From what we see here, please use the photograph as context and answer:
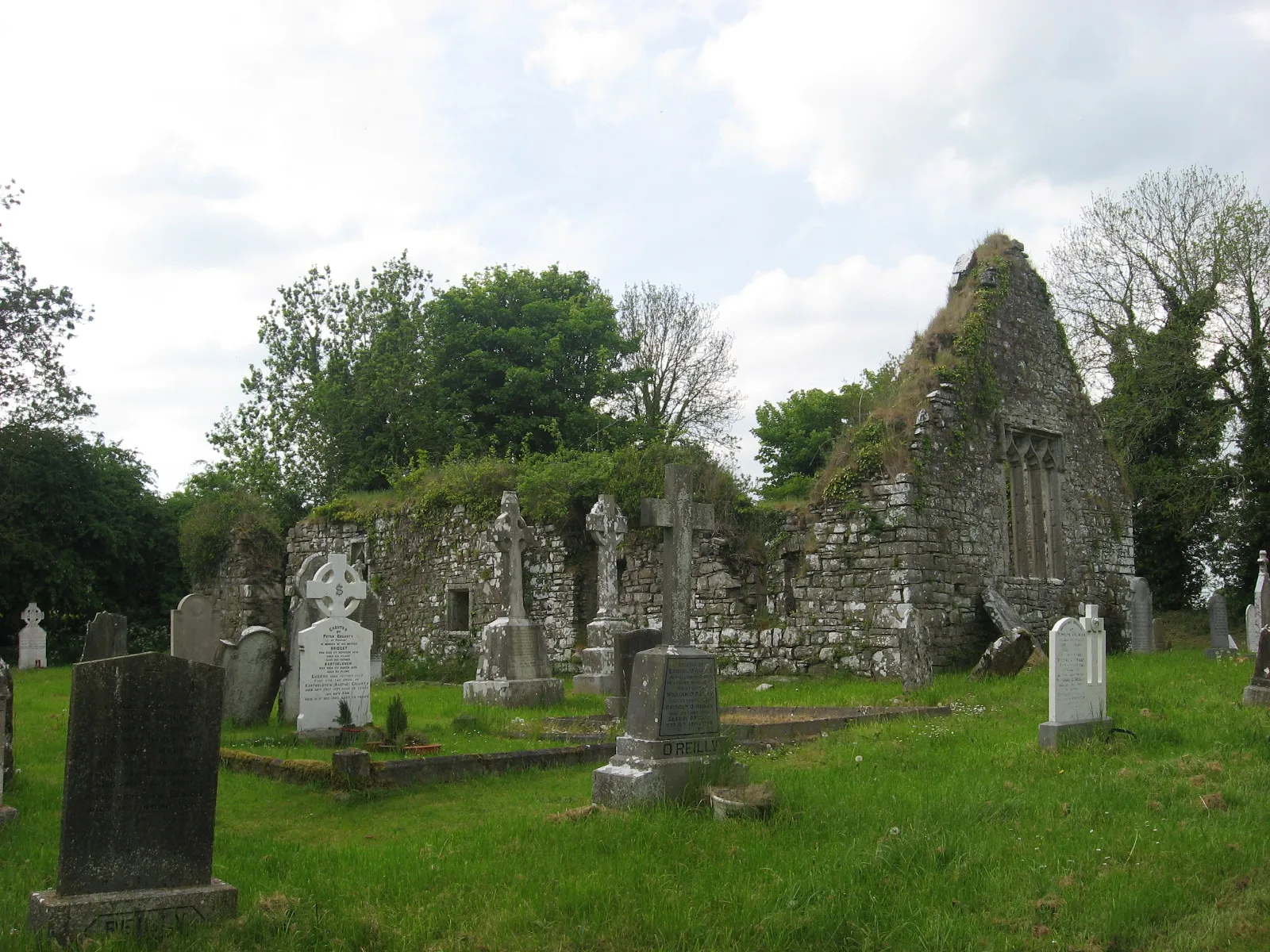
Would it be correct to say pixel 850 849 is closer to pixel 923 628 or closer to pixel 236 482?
pixel 923 628

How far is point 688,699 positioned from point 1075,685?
133 inches

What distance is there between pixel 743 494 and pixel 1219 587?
42.7ft

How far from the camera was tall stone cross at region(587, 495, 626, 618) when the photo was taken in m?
16.0

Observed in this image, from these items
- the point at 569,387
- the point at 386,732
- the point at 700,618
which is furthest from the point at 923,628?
the point at 569,387

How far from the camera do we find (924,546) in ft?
49.6

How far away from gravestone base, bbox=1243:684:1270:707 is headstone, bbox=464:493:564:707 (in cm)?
756

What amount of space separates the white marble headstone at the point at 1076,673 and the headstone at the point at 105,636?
1068 centimetres

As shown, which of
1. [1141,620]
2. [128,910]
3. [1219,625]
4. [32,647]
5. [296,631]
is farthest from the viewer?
[32,647]

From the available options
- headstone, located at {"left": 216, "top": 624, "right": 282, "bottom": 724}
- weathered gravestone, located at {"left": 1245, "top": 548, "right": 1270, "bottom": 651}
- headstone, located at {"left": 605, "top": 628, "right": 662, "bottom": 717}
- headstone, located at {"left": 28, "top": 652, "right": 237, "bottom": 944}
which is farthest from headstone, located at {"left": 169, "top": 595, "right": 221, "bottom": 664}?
weathered gravestone, located at {"left": 1245, "top": 548, "right": 1270, "bottom": 651}

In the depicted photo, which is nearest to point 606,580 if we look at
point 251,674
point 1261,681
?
point 251,674

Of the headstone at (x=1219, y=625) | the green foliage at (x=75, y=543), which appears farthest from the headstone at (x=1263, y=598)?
the green foliage at (x=75, y=543)

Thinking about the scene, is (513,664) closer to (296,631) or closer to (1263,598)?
(296,631)

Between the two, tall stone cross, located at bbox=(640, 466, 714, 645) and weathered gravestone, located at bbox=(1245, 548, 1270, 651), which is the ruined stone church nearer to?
weathered gravestone, located at bbox=(1245, 548, 1270, 651)

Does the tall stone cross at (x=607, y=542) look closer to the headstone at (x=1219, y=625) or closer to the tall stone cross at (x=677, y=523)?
the tall stone cross at (x=677, y=523)
